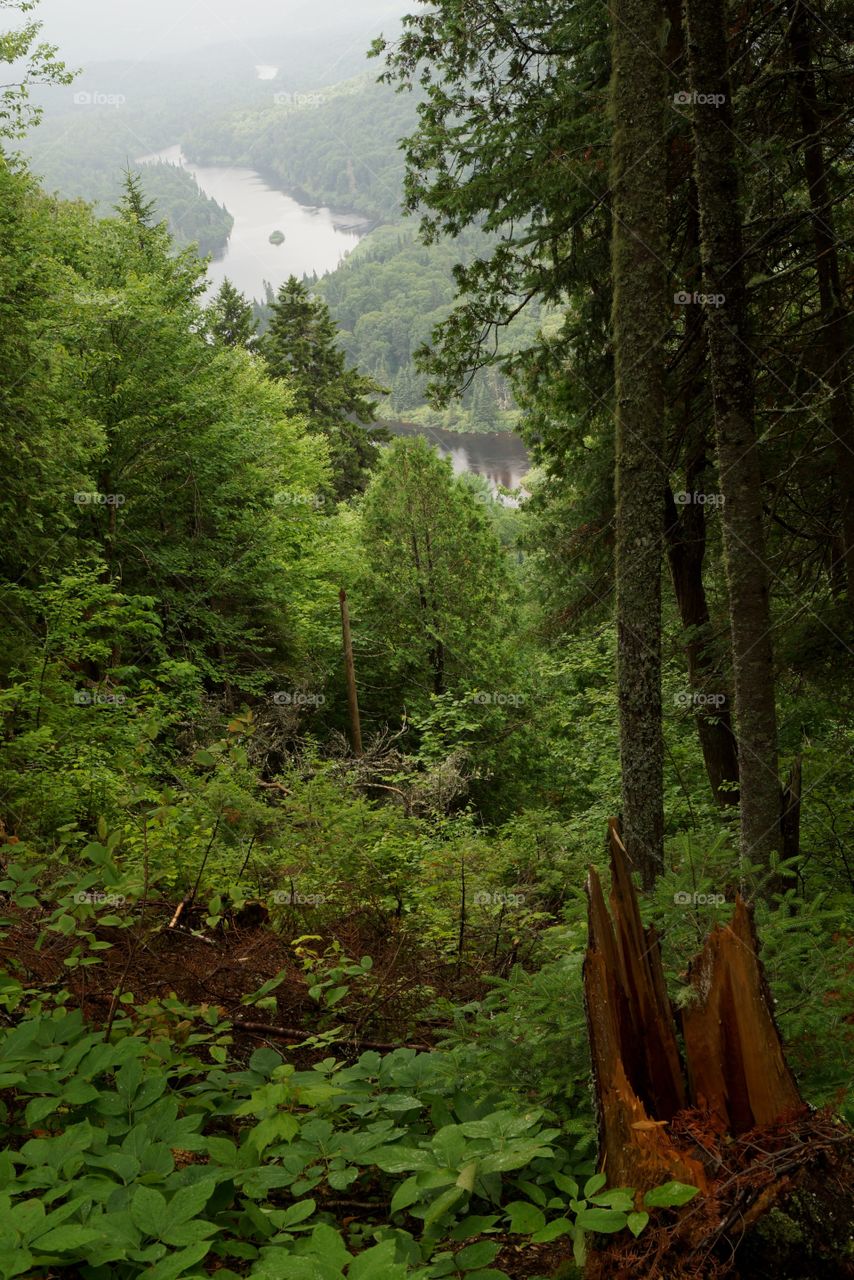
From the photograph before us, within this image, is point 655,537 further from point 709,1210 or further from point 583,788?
point 583,788

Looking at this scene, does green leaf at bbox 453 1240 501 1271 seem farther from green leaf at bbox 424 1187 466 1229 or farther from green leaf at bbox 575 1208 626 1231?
green leaf at bbox 575 1208 626 1231

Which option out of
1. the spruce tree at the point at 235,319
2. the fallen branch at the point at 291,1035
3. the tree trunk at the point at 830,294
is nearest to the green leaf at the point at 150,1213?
the fallen branch at the point at 291,1035

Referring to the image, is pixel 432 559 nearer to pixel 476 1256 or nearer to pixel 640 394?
pixel 640 394

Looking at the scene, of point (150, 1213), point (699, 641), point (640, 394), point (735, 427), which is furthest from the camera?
point (699, 641)

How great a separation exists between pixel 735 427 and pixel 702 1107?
4830 mm

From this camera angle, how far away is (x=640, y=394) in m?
5.90

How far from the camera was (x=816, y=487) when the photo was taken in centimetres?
853

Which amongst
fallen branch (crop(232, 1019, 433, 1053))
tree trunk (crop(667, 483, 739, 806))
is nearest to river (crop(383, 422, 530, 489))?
tree trunk (crop(667, 483, 739, 806))

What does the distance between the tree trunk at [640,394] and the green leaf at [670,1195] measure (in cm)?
343

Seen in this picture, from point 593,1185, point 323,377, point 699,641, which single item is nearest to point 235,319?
point 323,377

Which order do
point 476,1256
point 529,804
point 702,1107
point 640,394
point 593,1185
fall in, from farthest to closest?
point 529,804 → point 640,394 → point 702,1107 → point 593,1185 → point 476,1256

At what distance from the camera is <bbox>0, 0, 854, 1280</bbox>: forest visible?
7.97 ft

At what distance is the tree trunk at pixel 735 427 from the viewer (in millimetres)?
6180

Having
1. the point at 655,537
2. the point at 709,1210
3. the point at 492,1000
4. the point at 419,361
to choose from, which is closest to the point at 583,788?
the point at 419,361
